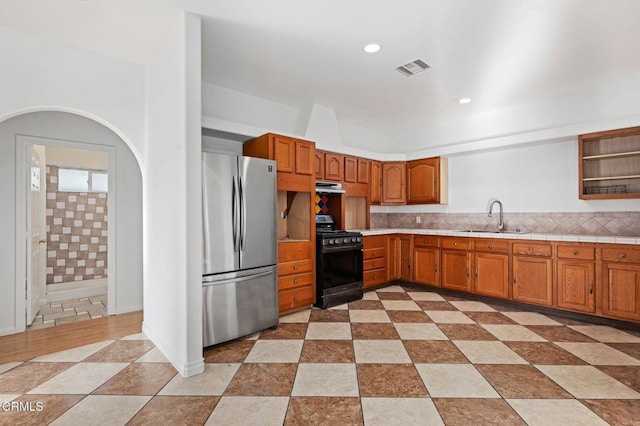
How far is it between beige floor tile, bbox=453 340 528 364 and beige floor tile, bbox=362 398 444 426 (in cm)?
84

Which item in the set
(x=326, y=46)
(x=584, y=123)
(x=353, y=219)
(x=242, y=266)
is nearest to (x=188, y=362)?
(x=242, y=266)

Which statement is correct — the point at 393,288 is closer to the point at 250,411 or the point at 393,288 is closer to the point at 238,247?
the point at 238,247

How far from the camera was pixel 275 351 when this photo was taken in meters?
2.81

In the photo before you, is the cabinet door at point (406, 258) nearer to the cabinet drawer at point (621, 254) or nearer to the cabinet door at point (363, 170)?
the cabinet door at point (363, 170)

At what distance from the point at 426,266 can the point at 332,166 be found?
7.10 feet

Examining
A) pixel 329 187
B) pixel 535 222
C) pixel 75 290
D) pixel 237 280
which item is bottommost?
pixel 75 290

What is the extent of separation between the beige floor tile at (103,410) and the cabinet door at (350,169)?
3814mm

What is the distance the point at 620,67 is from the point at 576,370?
10.3ft

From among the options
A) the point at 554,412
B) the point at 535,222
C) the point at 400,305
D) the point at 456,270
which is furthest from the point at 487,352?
the point at 535,222

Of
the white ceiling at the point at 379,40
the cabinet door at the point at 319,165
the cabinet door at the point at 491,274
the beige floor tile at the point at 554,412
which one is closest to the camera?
Answer: the beige floor tile at the point at 554,412

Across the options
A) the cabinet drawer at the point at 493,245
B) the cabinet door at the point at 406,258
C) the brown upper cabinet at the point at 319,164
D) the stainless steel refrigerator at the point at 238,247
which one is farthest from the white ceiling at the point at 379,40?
the cabinet door at the point at 406,258

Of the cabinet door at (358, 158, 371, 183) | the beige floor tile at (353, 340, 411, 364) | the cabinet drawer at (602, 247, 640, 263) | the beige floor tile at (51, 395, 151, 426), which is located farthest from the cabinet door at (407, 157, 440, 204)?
the beige floor tile at (51, 395, 151, 426)

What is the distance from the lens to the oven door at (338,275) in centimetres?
403

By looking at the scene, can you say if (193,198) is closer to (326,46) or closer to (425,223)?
(326,46)
